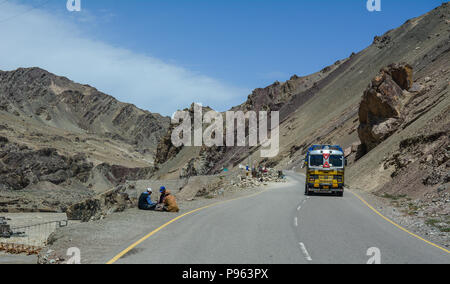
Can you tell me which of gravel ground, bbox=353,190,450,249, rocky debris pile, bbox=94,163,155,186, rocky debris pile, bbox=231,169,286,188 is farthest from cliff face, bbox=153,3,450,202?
rocky debris pile, bbox=94,163,155,186

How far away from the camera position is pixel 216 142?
4008 inches

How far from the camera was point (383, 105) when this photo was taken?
46.2 meters

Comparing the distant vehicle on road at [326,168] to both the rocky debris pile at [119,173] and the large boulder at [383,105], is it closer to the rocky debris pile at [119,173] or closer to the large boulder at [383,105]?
the large boulder at [383,105]

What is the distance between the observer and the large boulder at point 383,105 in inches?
1783

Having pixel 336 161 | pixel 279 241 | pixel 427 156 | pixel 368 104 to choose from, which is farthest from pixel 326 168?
pixel 368 104

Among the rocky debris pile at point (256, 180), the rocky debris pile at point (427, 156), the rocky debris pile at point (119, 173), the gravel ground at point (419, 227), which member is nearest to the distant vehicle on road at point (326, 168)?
the rocky debris pile at point (427, 156)

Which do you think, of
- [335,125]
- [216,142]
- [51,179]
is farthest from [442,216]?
[51,179]

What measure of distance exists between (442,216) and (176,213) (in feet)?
34.7

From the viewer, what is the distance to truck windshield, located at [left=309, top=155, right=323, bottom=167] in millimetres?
26078

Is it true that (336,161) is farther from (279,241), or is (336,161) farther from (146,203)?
(279,241)

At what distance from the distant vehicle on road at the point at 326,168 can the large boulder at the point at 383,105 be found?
21.4m

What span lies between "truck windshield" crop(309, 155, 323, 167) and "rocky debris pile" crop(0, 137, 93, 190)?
8172 cm

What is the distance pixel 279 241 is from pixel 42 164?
4405 inches
